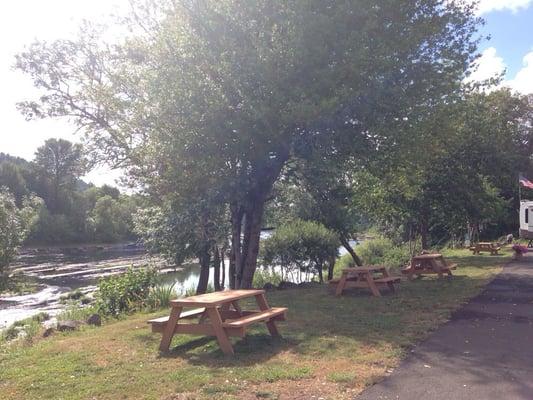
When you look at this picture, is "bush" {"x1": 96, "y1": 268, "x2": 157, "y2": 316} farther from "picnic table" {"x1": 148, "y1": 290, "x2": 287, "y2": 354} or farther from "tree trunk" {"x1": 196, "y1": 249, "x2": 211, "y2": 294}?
"picnic table" {"x1": 148, "y1": 290, "x2": 287, "y2": 354}

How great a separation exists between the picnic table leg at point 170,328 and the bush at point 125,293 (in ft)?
18.2

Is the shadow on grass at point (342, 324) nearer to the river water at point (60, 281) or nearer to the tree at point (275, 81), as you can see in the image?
the tree at point (275, 81)

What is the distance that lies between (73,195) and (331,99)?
252ft

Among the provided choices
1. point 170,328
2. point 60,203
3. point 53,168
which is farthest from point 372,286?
point 53,168

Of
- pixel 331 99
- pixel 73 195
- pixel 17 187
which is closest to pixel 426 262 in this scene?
pixel 331 99

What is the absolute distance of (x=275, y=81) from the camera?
980 cm

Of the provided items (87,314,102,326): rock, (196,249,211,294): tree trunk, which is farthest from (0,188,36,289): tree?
(87,314,102,326): rock

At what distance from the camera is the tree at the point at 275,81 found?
9695mm

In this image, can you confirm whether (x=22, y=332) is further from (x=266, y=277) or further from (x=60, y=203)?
(x=60, y=203)

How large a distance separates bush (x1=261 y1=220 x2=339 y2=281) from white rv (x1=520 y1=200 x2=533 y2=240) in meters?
14.5

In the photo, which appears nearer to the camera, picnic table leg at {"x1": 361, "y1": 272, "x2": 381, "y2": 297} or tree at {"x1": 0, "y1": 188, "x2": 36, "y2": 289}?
picnic table leg at {"x1": 361, "y1": 272, "x2": 381, "y2": 297}

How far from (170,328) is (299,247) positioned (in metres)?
11.3

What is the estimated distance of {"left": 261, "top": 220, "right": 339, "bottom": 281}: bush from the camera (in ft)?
57.4

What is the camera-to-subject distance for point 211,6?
10117 millimetres
